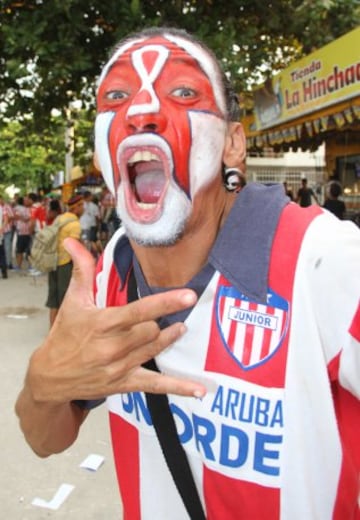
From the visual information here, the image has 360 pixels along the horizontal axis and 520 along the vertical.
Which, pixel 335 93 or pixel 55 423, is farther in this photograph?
pixel 335 93

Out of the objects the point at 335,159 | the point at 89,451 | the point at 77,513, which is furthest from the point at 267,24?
the point at 77,513

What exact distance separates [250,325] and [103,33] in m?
6.35

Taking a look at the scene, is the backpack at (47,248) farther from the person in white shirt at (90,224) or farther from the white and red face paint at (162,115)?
the person in white shirt at (90,224)

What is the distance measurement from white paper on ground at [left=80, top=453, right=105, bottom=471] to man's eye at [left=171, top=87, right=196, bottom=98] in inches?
97.5

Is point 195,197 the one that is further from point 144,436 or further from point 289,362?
point 144,436

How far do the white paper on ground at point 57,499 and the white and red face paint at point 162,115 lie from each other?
81.7 inches

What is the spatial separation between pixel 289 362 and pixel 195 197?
49cm

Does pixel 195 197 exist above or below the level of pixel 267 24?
below

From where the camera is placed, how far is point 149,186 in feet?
4.82

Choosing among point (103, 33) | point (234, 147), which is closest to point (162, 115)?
Result: point (234, 147)

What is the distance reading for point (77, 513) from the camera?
2.82 meters

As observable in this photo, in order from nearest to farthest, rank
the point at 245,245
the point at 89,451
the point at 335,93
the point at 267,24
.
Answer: the point at 245,245, the point at 89,451, the point at 335,93, the point at 267,24

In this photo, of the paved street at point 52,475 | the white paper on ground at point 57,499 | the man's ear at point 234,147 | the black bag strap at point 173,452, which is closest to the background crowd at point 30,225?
the paved street at point 52,475

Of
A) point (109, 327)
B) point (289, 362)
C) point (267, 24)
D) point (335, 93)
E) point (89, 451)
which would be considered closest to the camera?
point (109, 327)
